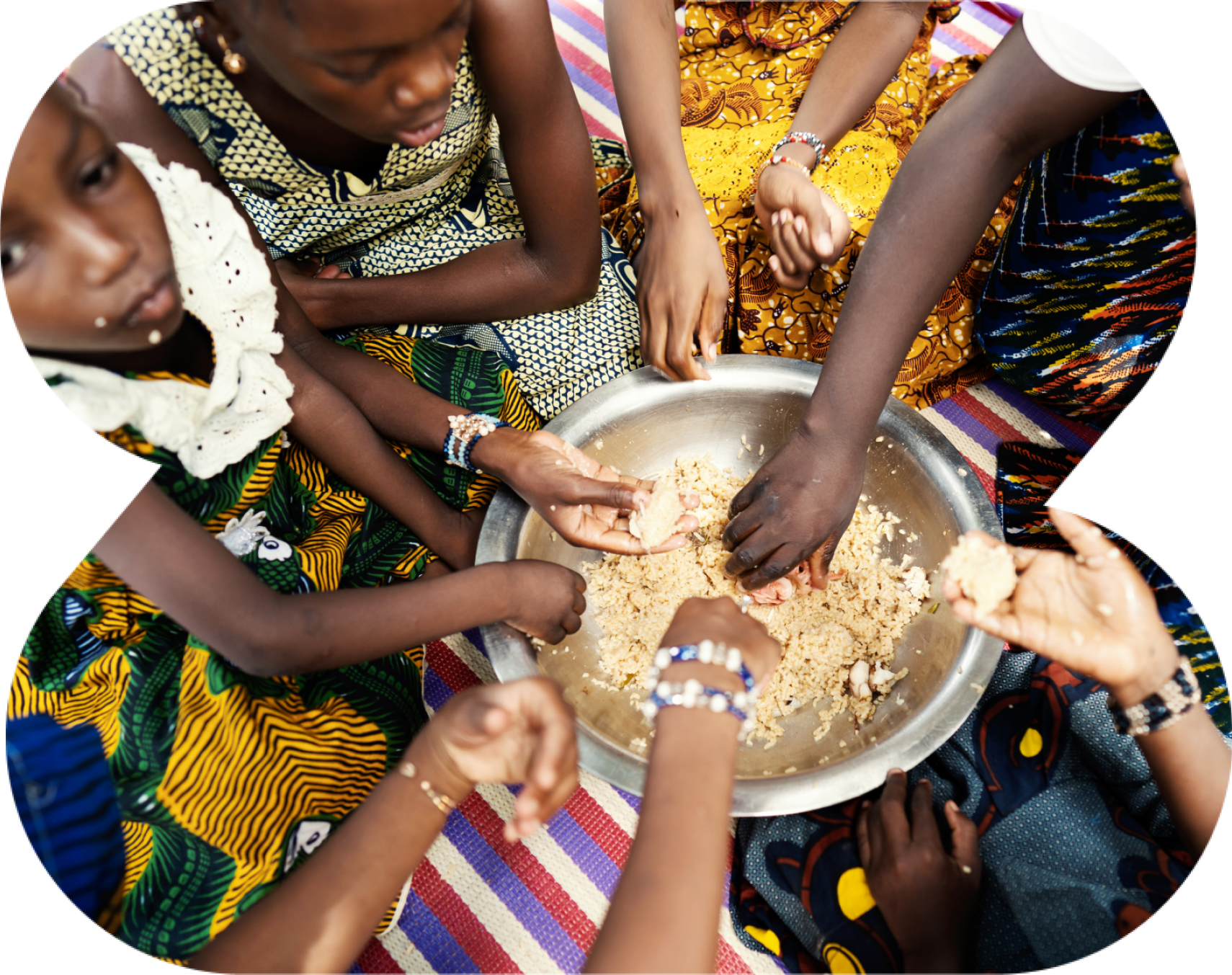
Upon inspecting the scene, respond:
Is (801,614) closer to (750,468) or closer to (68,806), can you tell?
(750,468)

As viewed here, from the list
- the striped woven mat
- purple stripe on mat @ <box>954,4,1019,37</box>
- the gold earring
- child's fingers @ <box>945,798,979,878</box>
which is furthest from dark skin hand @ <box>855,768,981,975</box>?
purple stripe on mat @ <box>954,4,1019,37</box>

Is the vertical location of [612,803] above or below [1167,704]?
below

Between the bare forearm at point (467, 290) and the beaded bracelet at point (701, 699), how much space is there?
829 mm

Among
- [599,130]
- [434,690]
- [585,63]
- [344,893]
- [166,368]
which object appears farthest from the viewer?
[585,63]

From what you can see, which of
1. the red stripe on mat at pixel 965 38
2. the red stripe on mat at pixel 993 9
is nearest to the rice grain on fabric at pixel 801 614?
the red stripe on mat at pixel 965 38

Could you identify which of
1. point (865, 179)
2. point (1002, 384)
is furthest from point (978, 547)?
point (1002, 384)

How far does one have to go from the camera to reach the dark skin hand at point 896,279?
3.16 feet

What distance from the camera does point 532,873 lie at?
1.35 meters

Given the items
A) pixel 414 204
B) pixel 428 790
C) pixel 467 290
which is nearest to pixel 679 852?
pixel 428 790

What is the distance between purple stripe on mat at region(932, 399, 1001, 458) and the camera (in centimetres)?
173

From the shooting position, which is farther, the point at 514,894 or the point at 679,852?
the point at 514,894

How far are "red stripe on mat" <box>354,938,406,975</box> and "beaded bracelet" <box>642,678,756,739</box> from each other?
2.68 ft

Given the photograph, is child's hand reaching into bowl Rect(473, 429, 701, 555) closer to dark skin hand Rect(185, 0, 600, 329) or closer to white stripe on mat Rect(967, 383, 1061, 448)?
dark skin hand Rect(185, 0, 600, 329)

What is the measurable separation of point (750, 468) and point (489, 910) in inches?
36.4
